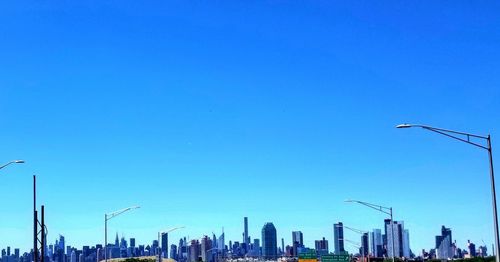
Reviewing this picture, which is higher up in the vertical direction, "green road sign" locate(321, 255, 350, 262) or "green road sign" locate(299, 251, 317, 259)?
"green road sign" locate(299, 251, 317, 259)

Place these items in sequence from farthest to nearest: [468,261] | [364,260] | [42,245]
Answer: [364,260] → [468,261] → [42,245]

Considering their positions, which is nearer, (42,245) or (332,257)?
(42,245)

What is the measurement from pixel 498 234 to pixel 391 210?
118ft

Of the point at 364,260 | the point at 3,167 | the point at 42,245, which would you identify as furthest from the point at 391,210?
the point at 364,260

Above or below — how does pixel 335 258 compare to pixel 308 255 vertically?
below

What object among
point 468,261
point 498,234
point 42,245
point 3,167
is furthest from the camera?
point 468,261

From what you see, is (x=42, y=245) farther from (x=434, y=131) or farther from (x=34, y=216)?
(x=434, y=131)

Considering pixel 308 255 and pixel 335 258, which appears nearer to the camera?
pixel 335 258

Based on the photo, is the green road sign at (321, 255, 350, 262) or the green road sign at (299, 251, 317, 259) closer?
the green road sign at (321, 255, 350, 262)

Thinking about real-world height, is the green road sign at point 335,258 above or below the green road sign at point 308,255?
below

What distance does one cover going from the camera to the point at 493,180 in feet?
115

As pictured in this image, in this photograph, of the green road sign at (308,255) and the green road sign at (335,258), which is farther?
the green road sign at (308,255)

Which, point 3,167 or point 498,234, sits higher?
point 3,167

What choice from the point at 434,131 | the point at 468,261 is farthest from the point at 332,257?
the point at 434,131
